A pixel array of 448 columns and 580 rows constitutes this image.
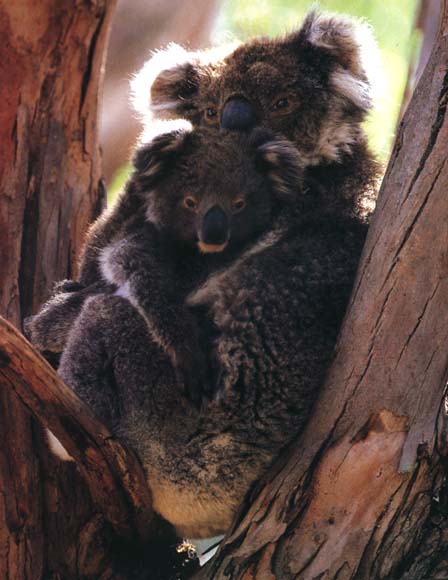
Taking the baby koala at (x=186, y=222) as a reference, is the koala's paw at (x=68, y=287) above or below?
below

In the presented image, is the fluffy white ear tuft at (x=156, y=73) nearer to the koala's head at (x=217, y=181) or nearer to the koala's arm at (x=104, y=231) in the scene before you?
the koala's arm at (x=104, y=231)

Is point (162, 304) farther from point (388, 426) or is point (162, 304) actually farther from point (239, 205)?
point (388, 426)

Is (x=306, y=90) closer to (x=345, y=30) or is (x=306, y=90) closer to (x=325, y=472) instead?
(x=345, y=30)

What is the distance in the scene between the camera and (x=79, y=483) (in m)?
4.20

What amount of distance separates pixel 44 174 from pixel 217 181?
1.06m

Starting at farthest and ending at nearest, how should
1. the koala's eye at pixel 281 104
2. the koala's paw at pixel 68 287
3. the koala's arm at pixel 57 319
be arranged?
the koala's eye at pixel 281 104
the koala's paw at pixel 68 287
the koala's arm at pixel 57 319

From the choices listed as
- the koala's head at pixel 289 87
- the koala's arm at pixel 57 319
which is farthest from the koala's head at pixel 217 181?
the koala's arm at pixel 57 319

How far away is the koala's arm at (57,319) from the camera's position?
4207 millimetres

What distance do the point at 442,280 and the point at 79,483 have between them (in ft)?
6.68

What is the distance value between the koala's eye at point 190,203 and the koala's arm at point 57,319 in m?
0.58

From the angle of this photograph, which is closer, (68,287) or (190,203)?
(190,203)

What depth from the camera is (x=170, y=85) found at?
507cm

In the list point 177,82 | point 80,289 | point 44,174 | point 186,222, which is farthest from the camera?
point 177,82

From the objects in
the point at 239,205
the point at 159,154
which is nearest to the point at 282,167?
the point at 239,205
